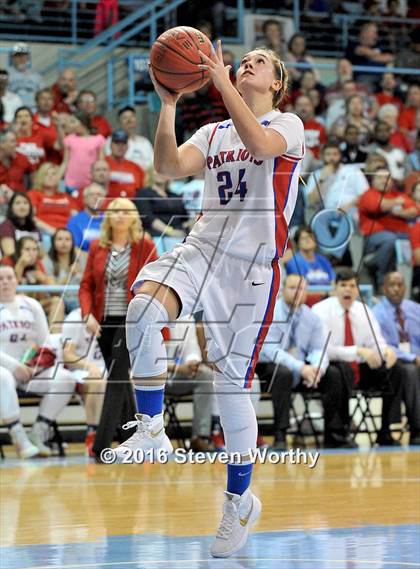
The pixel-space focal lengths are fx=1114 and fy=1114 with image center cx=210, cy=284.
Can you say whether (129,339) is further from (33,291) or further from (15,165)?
(15,165)

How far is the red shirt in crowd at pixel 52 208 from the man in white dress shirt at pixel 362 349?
2.88 meters

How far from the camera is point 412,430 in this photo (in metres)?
9.78

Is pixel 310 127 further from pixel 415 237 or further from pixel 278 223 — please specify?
pixel 278 223

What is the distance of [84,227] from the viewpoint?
35.2ft

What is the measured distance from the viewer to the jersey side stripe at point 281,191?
15.7ft

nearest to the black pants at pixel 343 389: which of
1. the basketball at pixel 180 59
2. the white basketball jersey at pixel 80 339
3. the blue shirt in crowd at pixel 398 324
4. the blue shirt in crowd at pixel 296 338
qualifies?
the blue shirt in crowd at pixel 296 338

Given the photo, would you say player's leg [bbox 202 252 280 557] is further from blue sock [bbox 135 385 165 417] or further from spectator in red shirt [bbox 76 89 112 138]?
spectator in red shirt [bbox 76 89 112 138]

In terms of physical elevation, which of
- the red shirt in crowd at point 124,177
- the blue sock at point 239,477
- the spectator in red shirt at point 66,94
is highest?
the spectator in red shirt at point 66,94

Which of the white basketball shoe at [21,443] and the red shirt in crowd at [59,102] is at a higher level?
the red shirt in crowd at [59,102]

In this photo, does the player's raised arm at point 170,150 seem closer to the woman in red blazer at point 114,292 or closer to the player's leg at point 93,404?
the woman in red blazer at point 114,292

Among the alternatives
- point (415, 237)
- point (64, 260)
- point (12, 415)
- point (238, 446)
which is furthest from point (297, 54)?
point (238, 446)

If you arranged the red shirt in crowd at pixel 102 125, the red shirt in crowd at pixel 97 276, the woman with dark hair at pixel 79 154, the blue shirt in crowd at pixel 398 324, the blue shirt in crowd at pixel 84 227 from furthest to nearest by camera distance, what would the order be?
the red shirt in crowd at pixel 102 125, the woman with dark hair at pixel 79 154, the blue shirt in crowd at pixel 84 227, the blue shirt in crowd at pixel 398 324, the red shirt in crowd at pixel 97 276

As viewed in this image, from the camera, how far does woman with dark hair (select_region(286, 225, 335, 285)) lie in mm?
10703

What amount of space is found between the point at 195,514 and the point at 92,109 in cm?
766
